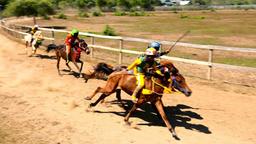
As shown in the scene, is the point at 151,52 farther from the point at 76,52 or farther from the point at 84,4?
the point at 84,4

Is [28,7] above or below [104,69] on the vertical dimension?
above

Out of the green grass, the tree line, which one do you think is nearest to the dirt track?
the green grass

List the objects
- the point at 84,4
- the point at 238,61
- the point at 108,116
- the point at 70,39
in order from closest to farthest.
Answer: the point at 108,116
the point at 70,39
the point at 238,61
the point at 84,4

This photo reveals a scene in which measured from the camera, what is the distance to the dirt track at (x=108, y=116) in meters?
8.16

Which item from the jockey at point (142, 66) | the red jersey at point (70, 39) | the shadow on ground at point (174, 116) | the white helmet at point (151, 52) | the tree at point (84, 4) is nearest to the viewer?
the white helmet at point (151, 52)

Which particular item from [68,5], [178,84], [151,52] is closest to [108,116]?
[178,84]

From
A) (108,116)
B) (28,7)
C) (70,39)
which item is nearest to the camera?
(108,116)

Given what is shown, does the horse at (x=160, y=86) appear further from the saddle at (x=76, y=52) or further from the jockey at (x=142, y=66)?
the saddle at (x=76, y=52)

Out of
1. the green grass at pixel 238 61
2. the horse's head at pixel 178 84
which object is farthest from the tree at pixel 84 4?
the horse's head at pixel 178 84

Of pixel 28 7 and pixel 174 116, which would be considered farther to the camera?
pixel 28 7

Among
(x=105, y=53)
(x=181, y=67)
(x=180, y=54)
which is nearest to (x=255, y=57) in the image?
(x=180, y=54)

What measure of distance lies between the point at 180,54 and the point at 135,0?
10930 centimetres

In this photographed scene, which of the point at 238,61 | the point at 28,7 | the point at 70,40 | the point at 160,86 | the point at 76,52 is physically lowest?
the point at 238,61

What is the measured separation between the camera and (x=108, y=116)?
9.56 metres
